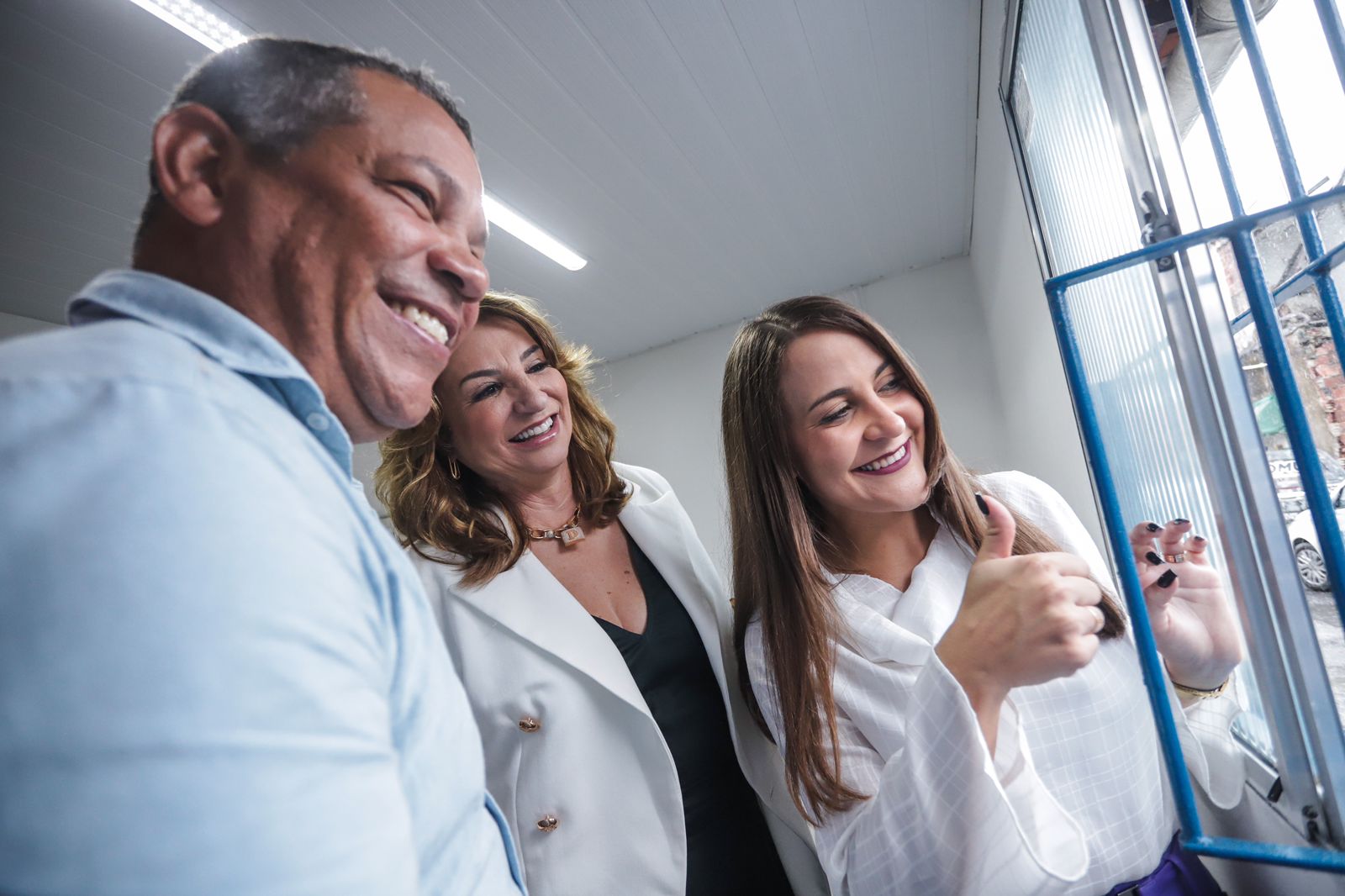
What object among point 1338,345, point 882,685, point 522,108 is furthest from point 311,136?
point 522,108

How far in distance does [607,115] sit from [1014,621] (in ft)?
11.6

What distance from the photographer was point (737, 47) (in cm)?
324

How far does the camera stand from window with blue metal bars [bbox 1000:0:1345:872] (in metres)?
0.51

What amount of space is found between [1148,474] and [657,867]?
47.7 inches

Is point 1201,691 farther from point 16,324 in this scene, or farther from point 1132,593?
point 16,324

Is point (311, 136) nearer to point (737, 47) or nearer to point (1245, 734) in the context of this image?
point (1245, 734)

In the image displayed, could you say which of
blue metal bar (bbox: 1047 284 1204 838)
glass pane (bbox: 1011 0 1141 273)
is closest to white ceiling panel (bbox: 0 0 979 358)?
glass pane (bbox: 1011 0 1141 273)

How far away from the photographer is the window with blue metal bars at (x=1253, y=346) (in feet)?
1.69

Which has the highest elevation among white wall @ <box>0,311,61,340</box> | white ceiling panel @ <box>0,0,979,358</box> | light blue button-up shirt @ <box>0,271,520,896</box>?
white ceiling panel @ <box>0,0,979,358</box>

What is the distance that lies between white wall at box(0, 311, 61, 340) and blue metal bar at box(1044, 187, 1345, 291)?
5.93 meters

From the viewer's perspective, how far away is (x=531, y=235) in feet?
15.3

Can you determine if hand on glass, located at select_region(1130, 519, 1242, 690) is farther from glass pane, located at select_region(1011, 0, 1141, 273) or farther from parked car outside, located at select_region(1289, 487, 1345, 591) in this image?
glass pane, located at select_region(1011, 0, 1141, 273)

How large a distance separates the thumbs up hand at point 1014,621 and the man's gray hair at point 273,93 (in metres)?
0.87

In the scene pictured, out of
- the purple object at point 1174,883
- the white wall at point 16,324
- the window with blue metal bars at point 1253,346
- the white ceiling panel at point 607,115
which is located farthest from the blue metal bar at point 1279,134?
the white wall at point 16,324
